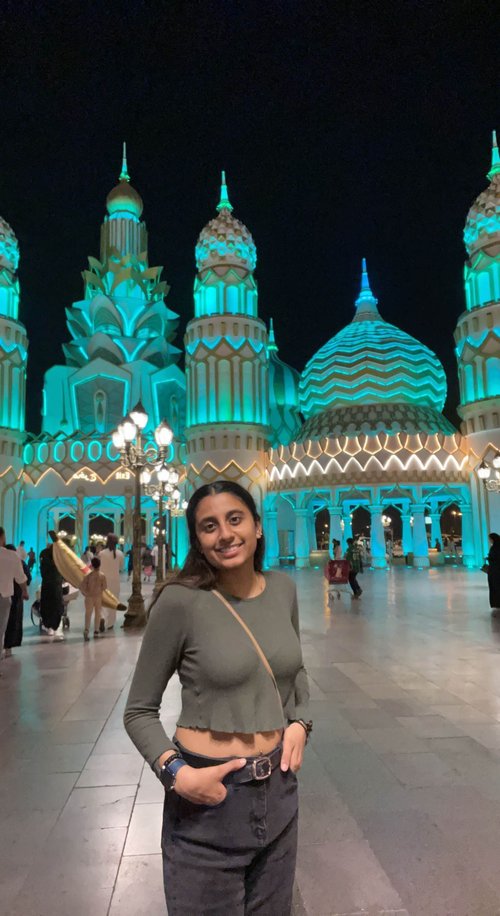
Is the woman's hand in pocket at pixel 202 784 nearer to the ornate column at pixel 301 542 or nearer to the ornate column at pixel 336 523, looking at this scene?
the ornate column at pixel 336 523

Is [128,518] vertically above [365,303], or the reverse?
[365,303]

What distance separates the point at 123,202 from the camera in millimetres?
54750

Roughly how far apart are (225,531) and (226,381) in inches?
1440

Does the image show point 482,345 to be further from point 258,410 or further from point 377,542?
point 258,410

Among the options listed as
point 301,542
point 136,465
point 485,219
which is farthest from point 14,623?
point 485,219

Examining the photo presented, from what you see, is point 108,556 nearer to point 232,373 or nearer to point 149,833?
point 149,833

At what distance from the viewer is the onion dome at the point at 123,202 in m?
54.7

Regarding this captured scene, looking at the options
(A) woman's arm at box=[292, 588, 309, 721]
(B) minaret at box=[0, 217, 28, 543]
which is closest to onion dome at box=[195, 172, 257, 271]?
(B) minaret at box=[0, 217, 28, 543]

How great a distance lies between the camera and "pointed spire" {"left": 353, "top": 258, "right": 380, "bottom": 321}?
4894cm

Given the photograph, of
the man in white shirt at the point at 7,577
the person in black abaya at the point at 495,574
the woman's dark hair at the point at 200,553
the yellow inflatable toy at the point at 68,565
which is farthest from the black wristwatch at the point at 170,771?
the person in black abaya at the point at 495,574

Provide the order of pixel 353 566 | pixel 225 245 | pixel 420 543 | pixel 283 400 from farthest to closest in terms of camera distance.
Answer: pixel 283 400 < pixel 225 245 < pixel 420 543 < pixel 353 566

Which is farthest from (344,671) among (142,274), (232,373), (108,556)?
(142,274)

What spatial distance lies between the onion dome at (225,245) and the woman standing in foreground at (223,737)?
131 ft

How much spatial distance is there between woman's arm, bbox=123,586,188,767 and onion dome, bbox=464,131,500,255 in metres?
37.1
